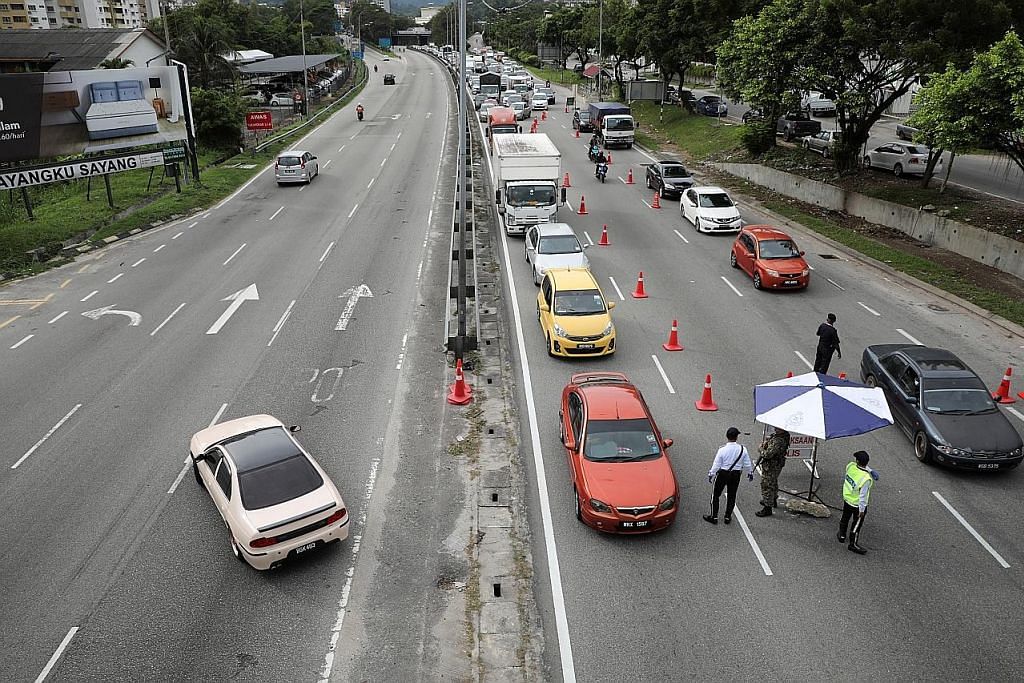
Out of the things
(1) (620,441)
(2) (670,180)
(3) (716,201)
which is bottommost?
(1) (620,441)

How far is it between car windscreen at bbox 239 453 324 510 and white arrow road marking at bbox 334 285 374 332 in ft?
29.6

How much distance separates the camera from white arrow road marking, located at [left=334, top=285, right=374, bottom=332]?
67.2ft

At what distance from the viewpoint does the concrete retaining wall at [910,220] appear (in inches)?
929

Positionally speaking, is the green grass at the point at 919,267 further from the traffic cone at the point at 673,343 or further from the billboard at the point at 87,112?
the billboard at the point at 87,112

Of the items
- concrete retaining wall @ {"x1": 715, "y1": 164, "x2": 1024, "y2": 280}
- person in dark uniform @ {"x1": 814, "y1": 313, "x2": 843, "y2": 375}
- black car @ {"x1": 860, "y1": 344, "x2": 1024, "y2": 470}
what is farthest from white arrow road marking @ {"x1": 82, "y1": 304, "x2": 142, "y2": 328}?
concrete retaining wall @ {"x1": 715, "y1": 164, "x2": 1024, "y2": 280}

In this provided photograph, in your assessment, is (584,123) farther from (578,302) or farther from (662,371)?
(662,371)

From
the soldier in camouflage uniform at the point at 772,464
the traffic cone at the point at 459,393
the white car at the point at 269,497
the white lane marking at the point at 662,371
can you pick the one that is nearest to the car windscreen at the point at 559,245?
the white lane marking at the point at 662,371

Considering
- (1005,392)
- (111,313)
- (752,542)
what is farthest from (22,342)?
(1005,392)

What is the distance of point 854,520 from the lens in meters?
11.2

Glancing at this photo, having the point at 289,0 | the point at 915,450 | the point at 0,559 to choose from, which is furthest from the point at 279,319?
the point at 289,0

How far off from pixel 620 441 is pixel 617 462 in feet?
1.40

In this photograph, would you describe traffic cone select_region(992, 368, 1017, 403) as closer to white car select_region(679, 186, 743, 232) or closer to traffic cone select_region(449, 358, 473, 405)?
traffic cone select_region(449, 358, 473, 405)

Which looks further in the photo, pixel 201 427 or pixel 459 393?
pixel 459 393

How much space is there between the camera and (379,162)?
152ft
